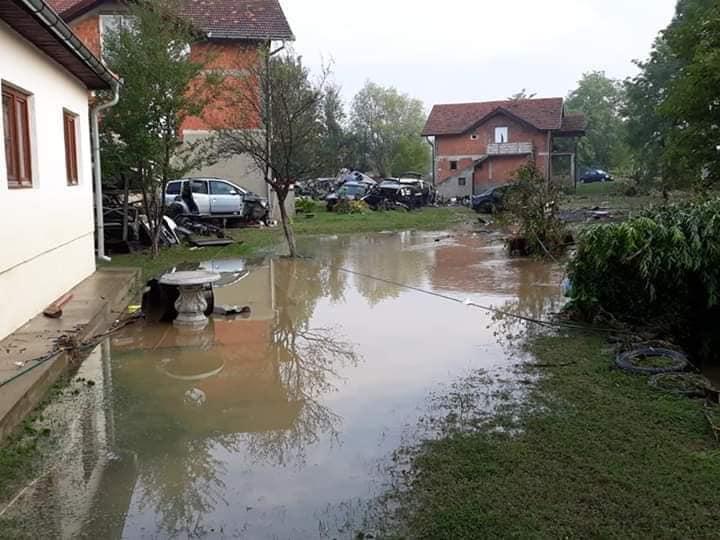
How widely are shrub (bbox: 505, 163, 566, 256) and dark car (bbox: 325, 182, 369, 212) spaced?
50.4ft

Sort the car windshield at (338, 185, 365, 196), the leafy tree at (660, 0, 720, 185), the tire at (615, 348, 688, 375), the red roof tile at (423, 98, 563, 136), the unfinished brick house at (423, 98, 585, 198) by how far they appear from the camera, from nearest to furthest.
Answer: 1. the tire at (615, 348, 688, 375)
2. the leafy tree at (660, 0, 720, 185)
3. the car windshield at (338, 185, 365, 196)
4. the unfinished brick house at (423, 98, 585, 198)
5. the red roof tile at (423, 98, 563, 136)

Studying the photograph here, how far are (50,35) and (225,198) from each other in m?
14.4

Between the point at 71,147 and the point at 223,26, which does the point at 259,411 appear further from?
the point at 223,26

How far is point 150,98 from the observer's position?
14078 millimetres

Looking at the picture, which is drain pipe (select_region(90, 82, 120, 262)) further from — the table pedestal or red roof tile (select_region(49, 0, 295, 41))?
red roof tile (select_region(49, 0, 295, 41))

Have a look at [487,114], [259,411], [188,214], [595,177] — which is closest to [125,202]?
[188,214]

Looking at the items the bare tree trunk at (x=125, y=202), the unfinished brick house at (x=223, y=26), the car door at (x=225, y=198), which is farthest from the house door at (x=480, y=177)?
the bare tree trunk at (x=125, y=202)

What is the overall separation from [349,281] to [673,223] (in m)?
5.76

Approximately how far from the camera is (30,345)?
6.57 m

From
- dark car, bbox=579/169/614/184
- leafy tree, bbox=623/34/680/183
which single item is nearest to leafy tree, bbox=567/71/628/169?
dark car, bbox=579/169/614/184

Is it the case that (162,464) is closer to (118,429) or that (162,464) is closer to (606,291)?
(118,429)

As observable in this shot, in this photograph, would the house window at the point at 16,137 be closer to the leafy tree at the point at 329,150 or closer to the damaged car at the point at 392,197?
the leafy tree at the point at 329,150

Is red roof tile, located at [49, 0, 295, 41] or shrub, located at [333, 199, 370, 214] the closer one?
red roof tile, located at [49, 0, 295, 41]

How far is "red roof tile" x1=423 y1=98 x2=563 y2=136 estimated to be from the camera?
4600cm
